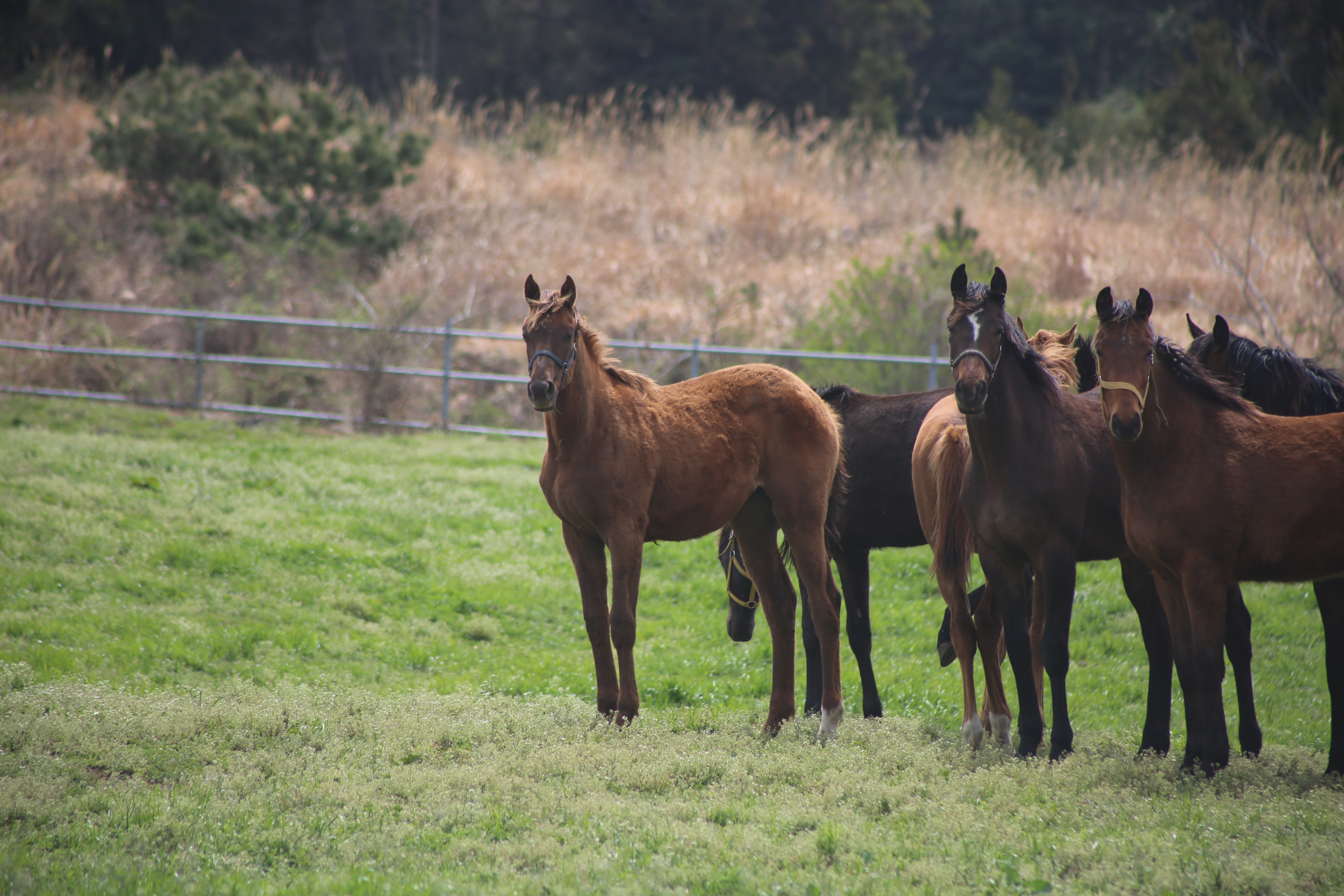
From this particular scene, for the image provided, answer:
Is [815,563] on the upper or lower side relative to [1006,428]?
lower

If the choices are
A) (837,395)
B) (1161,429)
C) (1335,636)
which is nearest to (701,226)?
(837,395)

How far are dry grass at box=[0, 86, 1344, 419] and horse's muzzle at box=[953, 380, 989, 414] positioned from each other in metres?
9.98

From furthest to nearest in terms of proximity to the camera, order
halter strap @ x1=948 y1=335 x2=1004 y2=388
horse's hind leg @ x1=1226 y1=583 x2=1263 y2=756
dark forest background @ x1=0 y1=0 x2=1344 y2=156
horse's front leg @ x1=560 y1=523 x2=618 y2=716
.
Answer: dark forest background @ x1=0 y1=0 x2=1344 y2=156 → horse's front leg @ x1=560 y1=523 x2=618 y2=716 → horse's hind leg @ x1=1226 y1=583 x2=1263 y2=756 → halter strap @ x1=948 y1=335 x2=1004 y2=388

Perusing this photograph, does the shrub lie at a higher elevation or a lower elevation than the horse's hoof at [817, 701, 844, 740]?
higher

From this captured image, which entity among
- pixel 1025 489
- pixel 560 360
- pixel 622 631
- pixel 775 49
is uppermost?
pixel 775 49

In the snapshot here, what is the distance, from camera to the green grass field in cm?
374

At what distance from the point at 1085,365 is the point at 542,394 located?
120 inches

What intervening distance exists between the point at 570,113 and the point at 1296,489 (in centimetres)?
2131

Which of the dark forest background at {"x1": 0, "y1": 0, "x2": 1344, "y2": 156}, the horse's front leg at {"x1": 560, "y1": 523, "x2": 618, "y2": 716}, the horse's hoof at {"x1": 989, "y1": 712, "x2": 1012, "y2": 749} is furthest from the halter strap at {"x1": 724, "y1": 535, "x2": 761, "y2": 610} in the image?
the dark forest background at {"x1": 0, "y1": 0, "x2": 1344, "y2": 156}

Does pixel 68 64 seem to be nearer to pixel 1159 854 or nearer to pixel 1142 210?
pixel 1142 210

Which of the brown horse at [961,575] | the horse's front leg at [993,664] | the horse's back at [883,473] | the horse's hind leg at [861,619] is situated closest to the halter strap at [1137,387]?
the brown horse at [961,575]

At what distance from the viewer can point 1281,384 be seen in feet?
19.1

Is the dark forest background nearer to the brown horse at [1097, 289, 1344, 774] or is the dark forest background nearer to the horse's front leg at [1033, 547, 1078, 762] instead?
the brown horse at [1097, 289, 1344, 774]

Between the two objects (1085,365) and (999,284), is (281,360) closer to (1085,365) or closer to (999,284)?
(1085,365)
